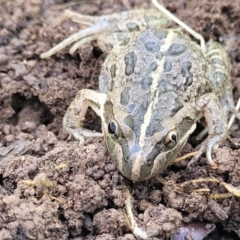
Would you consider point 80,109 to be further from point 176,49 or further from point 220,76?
point 220,76

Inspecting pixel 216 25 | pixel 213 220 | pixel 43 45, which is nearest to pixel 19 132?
pixel 43 45

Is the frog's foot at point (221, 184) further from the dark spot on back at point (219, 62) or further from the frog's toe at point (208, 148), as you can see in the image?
the dark spot on back at point (219, 62)

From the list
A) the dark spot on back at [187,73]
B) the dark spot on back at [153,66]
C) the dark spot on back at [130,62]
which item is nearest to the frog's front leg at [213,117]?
the dark spot on back at [187,73]

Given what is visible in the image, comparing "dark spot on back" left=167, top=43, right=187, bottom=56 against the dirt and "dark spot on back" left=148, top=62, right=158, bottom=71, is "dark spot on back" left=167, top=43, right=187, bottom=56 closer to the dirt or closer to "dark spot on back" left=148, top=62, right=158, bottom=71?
"dark spot on back" left=148, top=62, right=158, bottom=71

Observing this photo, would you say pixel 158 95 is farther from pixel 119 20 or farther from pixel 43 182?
pixel 119 20

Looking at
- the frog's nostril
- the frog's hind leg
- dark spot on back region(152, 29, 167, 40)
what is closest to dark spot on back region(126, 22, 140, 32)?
the frog's hind leg

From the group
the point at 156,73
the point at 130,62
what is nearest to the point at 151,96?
the point at 156,73
